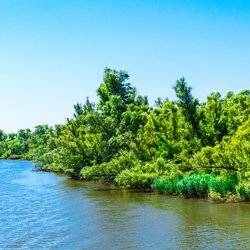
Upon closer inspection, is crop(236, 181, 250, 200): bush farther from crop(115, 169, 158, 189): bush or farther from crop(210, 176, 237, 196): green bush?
crop(115, 169, 158, 189): bush

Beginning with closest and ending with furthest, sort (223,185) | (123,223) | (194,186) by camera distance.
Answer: (123,223)
(223,185)
(194,186)

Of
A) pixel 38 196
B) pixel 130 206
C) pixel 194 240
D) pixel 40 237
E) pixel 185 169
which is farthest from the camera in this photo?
pixel 38 196

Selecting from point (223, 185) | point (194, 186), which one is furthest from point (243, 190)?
point (194, 186)

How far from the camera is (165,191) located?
43656mm

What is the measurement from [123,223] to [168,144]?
22112 millimetres

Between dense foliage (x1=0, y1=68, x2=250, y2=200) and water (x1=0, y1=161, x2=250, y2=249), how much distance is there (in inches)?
89.7

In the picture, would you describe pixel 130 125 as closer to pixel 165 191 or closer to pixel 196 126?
pixel 196 126

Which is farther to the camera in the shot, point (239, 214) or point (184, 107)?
point (184, 107)

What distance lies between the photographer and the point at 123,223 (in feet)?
101

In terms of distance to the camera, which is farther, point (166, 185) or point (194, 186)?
point (166, 185)

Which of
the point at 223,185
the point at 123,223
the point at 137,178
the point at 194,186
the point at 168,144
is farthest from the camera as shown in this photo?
the point at 168,144

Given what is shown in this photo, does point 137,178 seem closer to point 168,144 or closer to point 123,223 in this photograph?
point 168,144

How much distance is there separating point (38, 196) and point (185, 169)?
1894cm

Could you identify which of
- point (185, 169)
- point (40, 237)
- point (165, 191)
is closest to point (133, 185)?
point (165, 191)
